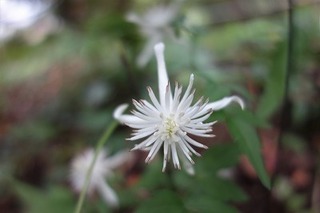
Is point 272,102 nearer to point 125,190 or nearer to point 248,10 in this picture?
point 125,190

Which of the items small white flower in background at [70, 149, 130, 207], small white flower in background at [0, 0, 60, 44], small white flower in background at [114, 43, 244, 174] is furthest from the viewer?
small white flower in background at [0, 0, 60, 44]

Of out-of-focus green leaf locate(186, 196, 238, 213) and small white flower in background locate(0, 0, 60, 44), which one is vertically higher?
small white flower in background locate(0, 0, 60, 44)

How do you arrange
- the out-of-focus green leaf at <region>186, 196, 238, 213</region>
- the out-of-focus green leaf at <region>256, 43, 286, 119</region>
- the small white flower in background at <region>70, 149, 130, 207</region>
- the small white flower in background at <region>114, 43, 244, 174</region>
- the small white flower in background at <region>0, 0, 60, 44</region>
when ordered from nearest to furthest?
the small white flower in background at <region>114, 43, 244, 174</region>
the out-of-focus green leaf at <region>186, 196, 238, 213</region>
the out-of-focus green leaf at <region>256, 43, 286, 119</region>
the small white flower in background at <region>70, 149, 130, 207</region>
the small white flower in background at <region>0, 0, 60, 44</region>

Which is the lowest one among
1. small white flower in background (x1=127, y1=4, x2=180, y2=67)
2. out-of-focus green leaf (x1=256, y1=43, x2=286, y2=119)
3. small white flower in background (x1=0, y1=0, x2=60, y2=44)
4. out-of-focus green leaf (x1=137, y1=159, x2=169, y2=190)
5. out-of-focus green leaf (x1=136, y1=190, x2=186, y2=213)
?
out-of-focus green leaf (x1=136, y1=190, x2=186, y2=213)

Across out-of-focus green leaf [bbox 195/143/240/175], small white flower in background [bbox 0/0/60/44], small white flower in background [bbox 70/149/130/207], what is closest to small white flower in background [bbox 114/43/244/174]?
out-of-focus green leaf [bbox 195/143/240/175]

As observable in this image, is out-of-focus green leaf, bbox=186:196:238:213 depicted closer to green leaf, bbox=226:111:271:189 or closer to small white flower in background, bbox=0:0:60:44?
green leaf, bbox=226:111:271:189

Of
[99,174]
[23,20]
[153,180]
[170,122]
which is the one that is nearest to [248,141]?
[170,122]
